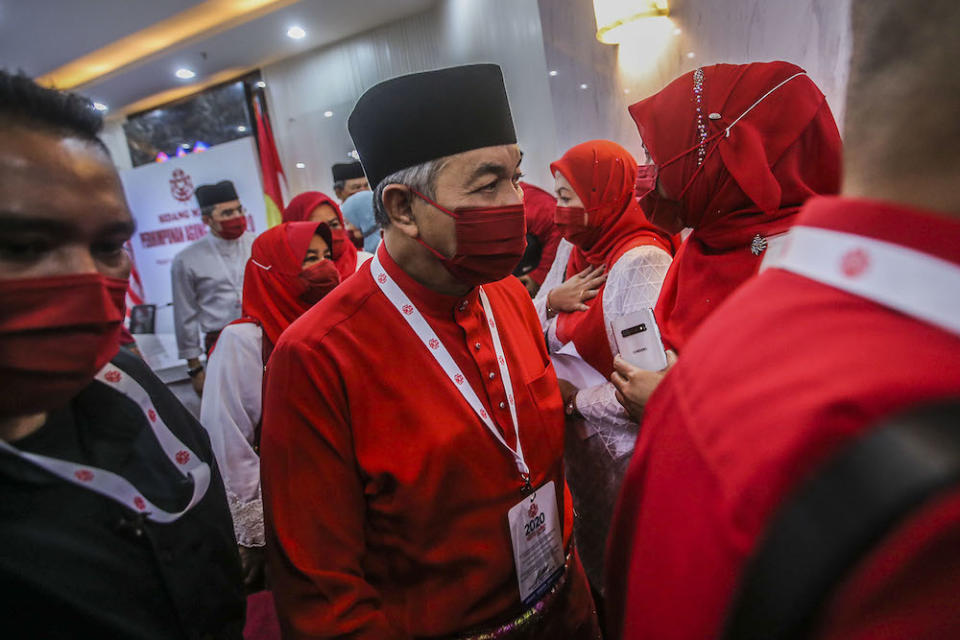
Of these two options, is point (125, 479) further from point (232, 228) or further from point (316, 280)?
point (232, 228)

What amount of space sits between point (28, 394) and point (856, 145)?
101cm

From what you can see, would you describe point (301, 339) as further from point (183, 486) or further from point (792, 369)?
point (792, 369)

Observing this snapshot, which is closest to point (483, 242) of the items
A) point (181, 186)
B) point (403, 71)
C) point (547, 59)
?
point (547, 59)

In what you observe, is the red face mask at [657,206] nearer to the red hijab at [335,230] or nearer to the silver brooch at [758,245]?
the silver brooch at [758,245]

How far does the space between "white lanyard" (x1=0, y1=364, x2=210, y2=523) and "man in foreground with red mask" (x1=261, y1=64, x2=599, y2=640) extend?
0.18 metres

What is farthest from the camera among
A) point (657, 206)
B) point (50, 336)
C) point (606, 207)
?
point (606, 207)

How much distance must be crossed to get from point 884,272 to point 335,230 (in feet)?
10.9

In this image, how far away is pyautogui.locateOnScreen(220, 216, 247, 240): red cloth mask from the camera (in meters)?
4.30

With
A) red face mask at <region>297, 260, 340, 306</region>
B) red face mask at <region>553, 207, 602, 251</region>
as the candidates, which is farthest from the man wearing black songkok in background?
red face mask at <region>553, 207, 602, 251</region>

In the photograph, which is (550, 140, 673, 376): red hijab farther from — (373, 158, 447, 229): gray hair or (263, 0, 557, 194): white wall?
(263, 0, 557, 194): white wall

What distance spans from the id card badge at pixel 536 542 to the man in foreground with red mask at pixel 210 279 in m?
3.72

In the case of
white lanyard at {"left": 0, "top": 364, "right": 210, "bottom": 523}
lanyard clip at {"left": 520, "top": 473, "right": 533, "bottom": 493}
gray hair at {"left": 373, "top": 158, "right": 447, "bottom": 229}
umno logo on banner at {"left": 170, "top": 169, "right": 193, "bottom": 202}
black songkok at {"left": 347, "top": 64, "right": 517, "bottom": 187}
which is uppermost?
umno logo on banner at {"left": 170, "top": 169, "right": 193, "bottom": 202}

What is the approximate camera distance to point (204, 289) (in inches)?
167

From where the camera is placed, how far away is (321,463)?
1.09 m
